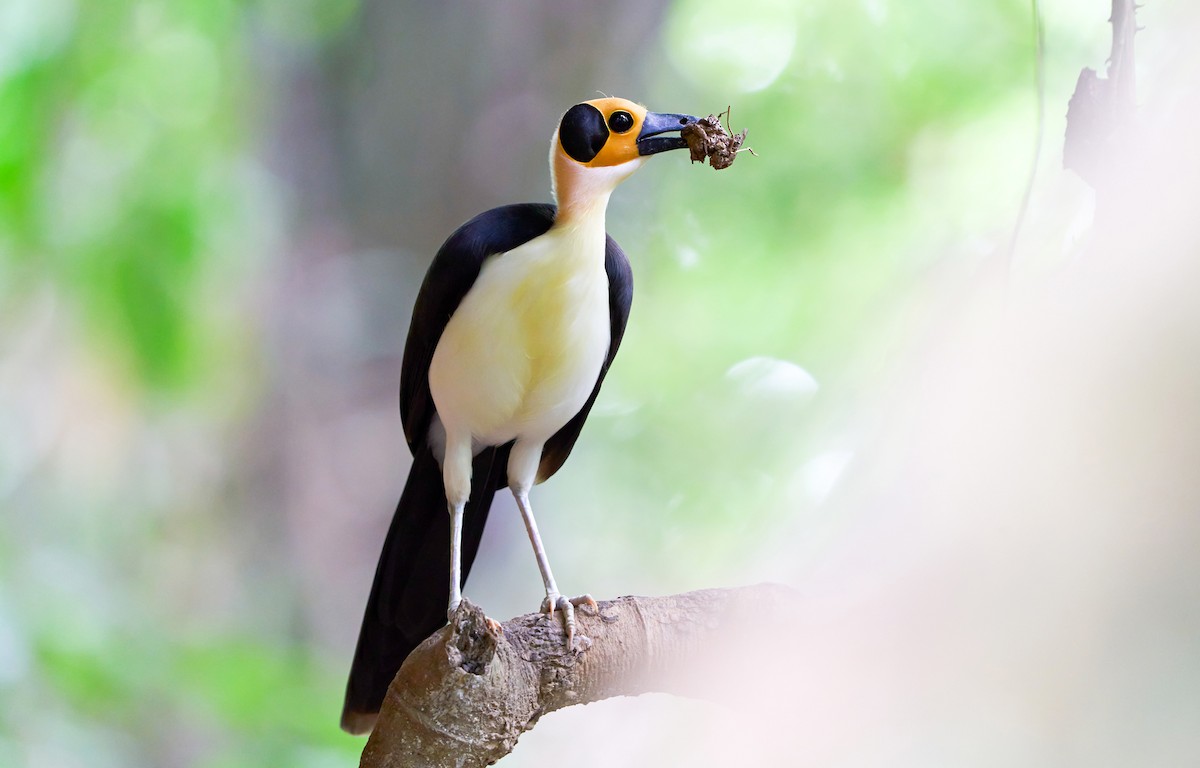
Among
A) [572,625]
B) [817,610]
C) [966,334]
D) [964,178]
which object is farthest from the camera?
[964,178]

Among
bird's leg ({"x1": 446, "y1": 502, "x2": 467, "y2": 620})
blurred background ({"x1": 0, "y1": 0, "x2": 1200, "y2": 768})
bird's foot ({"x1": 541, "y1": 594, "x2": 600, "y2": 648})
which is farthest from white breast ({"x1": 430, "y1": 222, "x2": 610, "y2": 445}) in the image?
blurred background ({"x1": 0, "y1": 0, "x2": 1200, "y2": 768})

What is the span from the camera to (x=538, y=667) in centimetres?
122

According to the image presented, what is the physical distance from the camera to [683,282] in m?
2.07

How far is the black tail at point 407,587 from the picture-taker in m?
1.49

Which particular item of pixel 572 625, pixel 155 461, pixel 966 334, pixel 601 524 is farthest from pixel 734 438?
pixel 155 461

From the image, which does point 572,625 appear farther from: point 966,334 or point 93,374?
point 93,374

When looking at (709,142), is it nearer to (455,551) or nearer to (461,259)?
(461,259)

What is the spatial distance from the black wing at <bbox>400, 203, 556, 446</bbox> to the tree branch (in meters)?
0.41

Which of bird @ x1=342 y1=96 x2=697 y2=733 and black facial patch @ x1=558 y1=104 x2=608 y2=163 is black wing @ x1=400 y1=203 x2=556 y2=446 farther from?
black facial patch @ x1=558 y1=104 x2=608 y2=163

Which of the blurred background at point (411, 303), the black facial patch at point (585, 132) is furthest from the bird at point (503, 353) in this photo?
the blurred background at point (411, 303)

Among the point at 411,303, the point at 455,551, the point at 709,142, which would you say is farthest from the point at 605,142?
the point at 411,303

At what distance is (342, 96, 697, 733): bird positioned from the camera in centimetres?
129

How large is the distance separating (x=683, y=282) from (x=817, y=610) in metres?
0.85

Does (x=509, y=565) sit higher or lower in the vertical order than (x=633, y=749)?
higher
